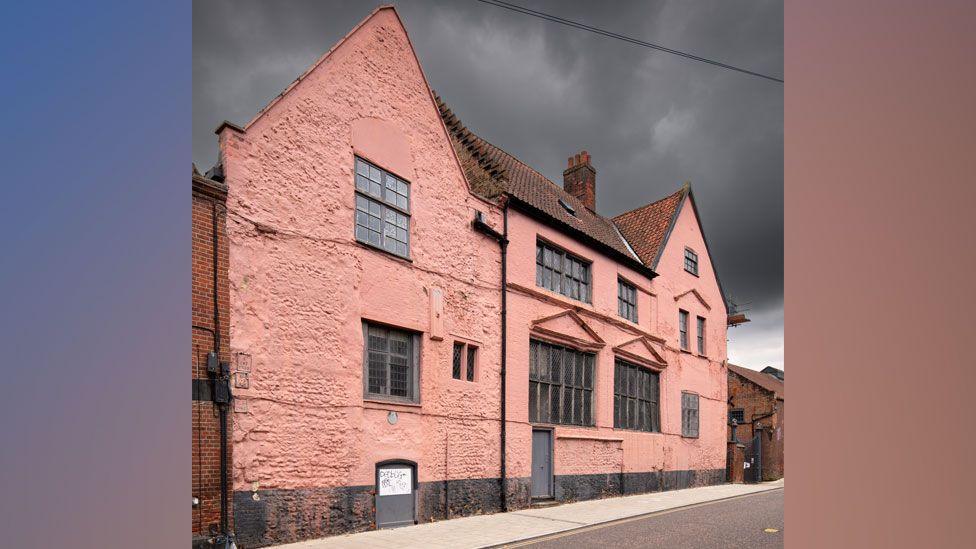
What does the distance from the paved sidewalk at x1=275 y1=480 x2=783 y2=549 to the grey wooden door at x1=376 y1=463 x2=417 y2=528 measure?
26 cm

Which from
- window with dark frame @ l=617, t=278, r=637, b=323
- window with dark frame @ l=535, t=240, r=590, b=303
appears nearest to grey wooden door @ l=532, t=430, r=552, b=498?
window with dark frame @ l=535, t=240, r=590, b=303

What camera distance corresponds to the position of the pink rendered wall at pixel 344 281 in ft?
30.7

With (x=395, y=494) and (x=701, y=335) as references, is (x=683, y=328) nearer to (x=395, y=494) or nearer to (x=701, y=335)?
(x=701, y=335)

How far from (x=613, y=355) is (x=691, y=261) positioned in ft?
24.6

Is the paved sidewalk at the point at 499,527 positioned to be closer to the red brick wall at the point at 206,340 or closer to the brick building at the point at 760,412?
the red brick wall at the point at 206,340

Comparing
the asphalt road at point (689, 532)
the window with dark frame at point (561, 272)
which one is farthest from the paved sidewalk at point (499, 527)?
the window with dark frame at point (561, 272)

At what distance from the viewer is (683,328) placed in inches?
906

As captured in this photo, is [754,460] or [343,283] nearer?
[343,283]

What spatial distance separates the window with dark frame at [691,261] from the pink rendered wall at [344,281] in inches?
484

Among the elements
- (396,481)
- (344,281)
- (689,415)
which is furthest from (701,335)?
(344,281)

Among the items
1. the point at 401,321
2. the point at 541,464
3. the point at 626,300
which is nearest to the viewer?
the point at 401,321
